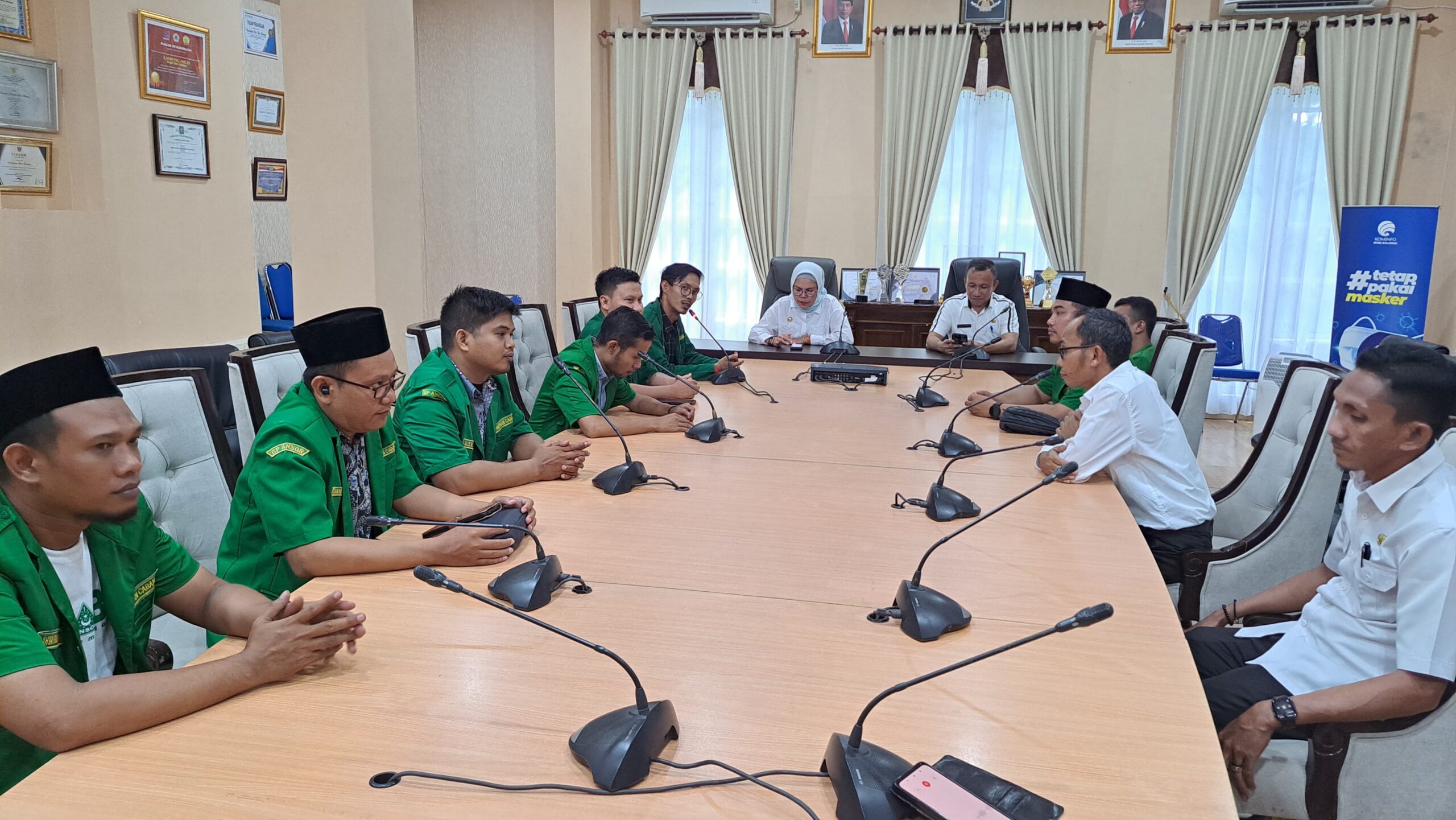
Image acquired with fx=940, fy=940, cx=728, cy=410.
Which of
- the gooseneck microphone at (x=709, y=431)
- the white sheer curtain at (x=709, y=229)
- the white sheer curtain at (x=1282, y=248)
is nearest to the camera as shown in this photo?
the gooseneck microphone at (x=709, y=431)

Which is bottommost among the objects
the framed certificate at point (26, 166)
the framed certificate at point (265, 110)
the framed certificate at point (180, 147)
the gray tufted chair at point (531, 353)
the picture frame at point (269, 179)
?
the gray tufted chair at point (531, 353)

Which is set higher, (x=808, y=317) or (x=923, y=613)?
(x=808, y=317)

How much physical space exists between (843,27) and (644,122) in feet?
5.01

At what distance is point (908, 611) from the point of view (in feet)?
4.91

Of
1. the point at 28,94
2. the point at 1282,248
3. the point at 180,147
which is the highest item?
the point at 28,94

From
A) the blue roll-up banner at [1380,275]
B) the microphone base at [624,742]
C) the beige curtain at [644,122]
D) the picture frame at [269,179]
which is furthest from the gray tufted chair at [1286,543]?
the picture frame at [269,179]

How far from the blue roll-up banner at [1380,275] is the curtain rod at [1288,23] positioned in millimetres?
1173

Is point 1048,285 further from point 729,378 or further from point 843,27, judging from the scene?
point 729,378

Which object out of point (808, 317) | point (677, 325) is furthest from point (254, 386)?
point (808, 317)

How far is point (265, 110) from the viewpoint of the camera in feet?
23.7

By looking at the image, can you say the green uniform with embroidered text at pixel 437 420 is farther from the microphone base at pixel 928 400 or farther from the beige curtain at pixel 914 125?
the beige curtain at pixel 914 125

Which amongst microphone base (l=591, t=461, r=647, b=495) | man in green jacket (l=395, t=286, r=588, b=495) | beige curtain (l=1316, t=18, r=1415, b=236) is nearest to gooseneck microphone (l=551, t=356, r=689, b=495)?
microphone base (l=591, t=461, r=647, b=495)

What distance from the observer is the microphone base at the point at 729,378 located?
3949mm

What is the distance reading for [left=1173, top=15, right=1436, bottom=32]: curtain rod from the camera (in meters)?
5.73
